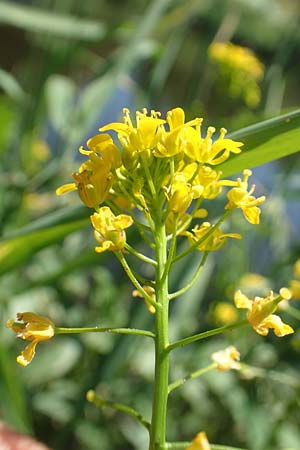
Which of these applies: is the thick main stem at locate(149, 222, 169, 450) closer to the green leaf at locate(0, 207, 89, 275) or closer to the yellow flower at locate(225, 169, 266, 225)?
the yellow flower at locate(225, 169, 266, 225)

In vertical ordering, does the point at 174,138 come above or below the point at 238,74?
below

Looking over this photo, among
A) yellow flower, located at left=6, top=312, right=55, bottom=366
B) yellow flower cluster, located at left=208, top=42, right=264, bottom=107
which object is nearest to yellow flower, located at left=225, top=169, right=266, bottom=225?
yellow flower, located at left=6, top=312, right=55, bottom=366

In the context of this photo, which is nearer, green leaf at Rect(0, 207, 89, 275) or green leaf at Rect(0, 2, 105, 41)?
green leaf at Rect(0, 207, 89, 275)

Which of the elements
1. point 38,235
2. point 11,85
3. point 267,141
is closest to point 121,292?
point 11,85

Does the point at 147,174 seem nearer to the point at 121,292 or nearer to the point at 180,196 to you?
the point at 180,196

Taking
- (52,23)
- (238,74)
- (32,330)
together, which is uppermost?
(52,23)

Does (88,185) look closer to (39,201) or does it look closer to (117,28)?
(117,28)

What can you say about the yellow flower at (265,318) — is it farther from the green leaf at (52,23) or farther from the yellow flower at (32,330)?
the green leaf at (52,23)
